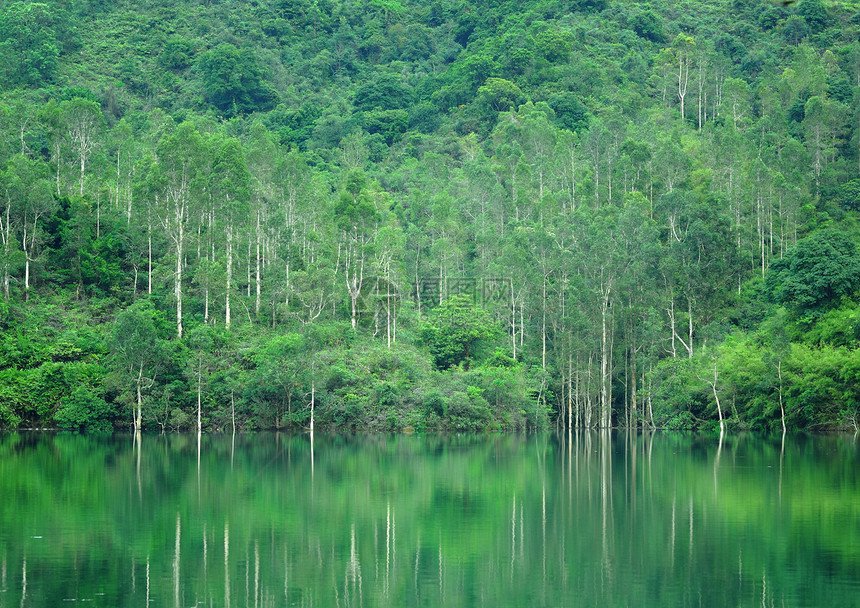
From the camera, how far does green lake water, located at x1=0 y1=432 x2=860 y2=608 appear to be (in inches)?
608

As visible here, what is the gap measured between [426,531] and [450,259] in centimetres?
5190

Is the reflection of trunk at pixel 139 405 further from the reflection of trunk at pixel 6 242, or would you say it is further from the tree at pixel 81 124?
the tree at pixel 81 124

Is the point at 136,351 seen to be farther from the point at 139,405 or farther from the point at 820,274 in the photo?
the point at 820,274

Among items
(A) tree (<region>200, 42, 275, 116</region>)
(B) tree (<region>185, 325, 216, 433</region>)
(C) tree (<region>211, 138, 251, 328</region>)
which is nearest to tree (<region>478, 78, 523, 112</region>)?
(A) tree (<region>200, 42, 275, 116</region>)

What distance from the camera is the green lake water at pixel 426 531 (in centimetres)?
1544

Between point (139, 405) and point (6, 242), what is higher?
point (6, 242)

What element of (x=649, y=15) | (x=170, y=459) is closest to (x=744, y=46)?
(x=649, y=15)

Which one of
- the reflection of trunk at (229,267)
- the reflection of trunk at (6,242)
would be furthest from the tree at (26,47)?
the reflection of trunk at (229,267)

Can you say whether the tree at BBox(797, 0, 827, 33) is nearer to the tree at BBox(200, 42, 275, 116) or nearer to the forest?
the forest

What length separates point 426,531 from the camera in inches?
824

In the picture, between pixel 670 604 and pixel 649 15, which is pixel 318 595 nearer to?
pixel 670 604

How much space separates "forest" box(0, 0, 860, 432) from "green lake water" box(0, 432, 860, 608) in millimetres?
16009

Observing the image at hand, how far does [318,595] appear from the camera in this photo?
1526 cm

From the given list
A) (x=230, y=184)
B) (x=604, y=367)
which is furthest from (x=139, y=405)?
(x=604, y=367)
